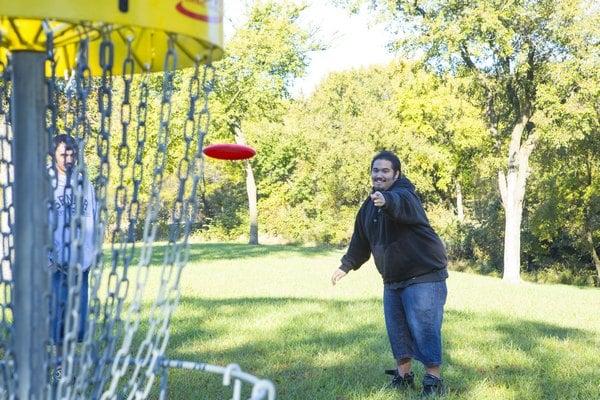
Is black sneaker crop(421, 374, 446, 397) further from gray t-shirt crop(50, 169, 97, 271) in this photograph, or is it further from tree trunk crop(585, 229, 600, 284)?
tree trunk crop(585, 229, 600, 284)

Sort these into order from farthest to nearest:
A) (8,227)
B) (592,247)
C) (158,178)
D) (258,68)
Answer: (258,68) < (592,247) < (8,227) < (158,178)

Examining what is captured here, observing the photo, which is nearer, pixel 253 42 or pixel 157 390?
pixel 157 390

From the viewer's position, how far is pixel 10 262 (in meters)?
2.46

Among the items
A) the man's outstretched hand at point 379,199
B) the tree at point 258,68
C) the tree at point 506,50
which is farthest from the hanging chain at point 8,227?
the tree at point 258,68

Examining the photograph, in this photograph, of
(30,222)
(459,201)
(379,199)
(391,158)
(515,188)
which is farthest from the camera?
(459,201)

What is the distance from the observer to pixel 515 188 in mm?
23844

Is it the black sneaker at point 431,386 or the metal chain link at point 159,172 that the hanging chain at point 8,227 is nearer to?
the metal chain link at point 159,172

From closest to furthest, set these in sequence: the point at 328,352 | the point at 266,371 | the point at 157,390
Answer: the point at 157,390, the point at 266,371, the point at 328,352

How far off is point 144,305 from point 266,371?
4346 millimetres

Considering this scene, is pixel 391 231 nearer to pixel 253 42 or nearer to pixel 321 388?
pixel 321 388

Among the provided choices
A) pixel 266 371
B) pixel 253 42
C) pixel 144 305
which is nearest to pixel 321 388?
pixel 266 371

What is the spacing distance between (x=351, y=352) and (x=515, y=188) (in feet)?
58.1

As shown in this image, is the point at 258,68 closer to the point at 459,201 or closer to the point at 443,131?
the point at 443,131

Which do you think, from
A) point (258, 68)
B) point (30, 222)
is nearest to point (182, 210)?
point (30, 222)
